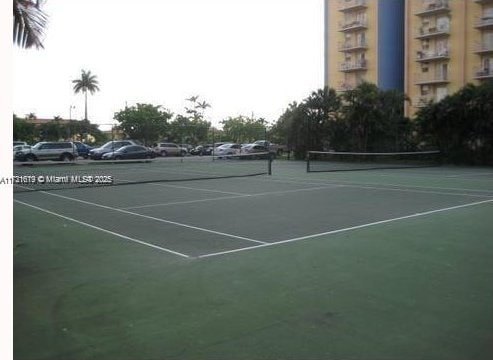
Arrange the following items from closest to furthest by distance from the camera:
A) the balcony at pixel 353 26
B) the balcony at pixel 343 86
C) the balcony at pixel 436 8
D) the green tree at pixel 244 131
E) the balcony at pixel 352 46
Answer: the balcony at pixel 436 8 < the balcony at pixel 353 26 < the balcony at pixel 352 46 < the balcony at pixel 343 86 < the green tree at pixel 244 131

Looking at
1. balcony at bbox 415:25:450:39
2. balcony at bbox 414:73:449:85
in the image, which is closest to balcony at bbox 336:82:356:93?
balcony at bbox 414:73:449:85

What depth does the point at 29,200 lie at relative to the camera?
14.9m

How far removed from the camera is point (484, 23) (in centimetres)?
5394

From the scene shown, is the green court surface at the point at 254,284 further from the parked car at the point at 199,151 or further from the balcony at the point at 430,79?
the parked car at the point at 199,151

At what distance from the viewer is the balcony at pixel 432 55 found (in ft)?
190

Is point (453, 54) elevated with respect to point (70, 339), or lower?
elevated

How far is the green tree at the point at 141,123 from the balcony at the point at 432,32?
33127 mm

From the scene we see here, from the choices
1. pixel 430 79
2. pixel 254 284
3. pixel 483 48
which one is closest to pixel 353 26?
pixel 430 79

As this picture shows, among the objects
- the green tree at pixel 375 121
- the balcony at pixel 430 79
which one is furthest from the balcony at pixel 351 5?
the green tree at pixel 375 121

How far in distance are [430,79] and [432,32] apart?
4.93 m

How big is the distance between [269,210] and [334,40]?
63.4 metres

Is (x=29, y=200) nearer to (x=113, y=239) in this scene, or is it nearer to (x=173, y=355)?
(x=113, y=239)

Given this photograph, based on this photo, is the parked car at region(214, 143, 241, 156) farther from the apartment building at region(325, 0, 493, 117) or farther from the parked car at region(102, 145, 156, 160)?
the apartment building at region(325, 0, 493, 117)

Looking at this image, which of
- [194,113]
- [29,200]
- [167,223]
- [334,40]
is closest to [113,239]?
[167,223]
